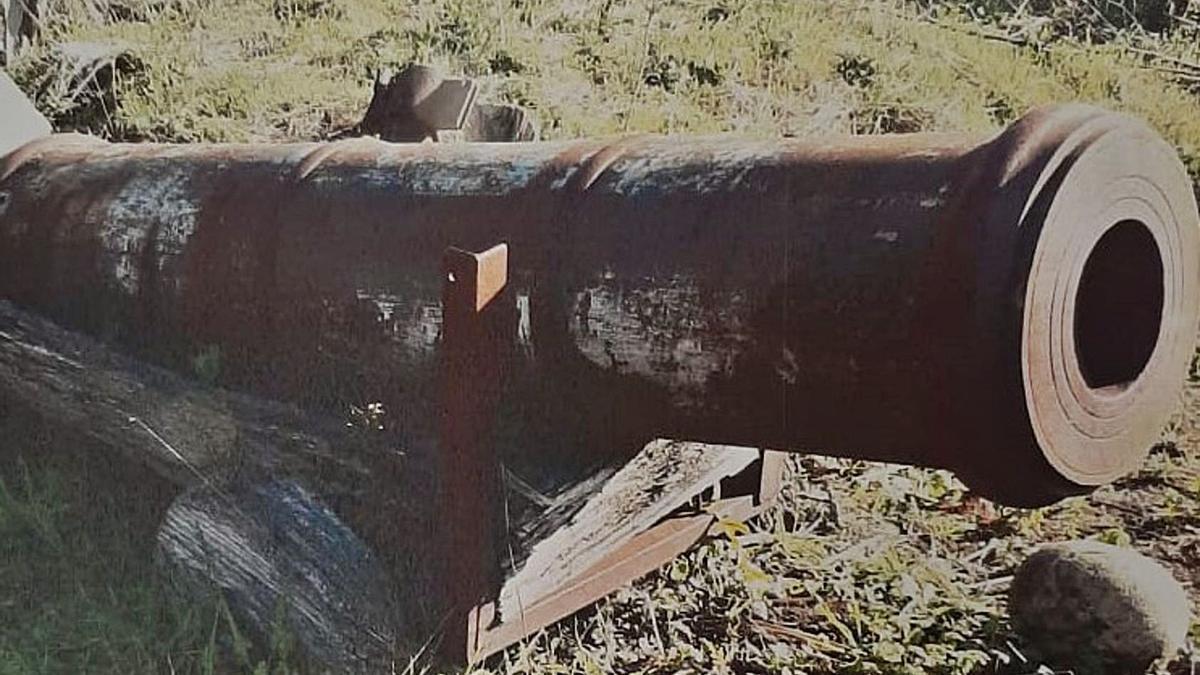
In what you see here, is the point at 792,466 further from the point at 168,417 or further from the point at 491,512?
the point at 168,417

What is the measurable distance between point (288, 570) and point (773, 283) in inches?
44.7

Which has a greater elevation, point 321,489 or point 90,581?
point 321,489

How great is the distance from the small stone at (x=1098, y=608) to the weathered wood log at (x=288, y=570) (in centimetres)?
107

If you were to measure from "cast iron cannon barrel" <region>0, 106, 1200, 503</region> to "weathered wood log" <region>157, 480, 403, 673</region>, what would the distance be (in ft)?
0.80

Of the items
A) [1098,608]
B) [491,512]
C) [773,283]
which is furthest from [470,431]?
[1098,608]

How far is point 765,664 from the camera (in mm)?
2865

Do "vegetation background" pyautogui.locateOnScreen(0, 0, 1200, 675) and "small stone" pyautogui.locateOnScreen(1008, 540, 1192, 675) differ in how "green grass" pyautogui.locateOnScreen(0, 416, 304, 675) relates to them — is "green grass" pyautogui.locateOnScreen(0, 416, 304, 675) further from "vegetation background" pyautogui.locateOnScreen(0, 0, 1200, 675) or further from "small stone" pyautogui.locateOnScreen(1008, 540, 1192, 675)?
"small stone" pyautogui.locateOnScreen(1008, 540, 1192, 675)

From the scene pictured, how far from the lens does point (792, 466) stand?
3.50m

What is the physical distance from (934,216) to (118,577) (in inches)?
76.3

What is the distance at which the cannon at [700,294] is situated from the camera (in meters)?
2.03

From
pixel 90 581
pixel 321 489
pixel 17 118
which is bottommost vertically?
pixel 90 581

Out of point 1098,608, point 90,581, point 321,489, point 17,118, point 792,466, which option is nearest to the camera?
point 1098,608

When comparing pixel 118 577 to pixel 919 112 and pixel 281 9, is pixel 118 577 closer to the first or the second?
pixel 281 9

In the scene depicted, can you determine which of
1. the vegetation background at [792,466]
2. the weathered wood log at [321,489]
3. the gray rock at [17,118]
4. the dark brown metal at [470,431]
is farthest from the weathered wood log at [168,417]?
the gray rock at [17,118]
